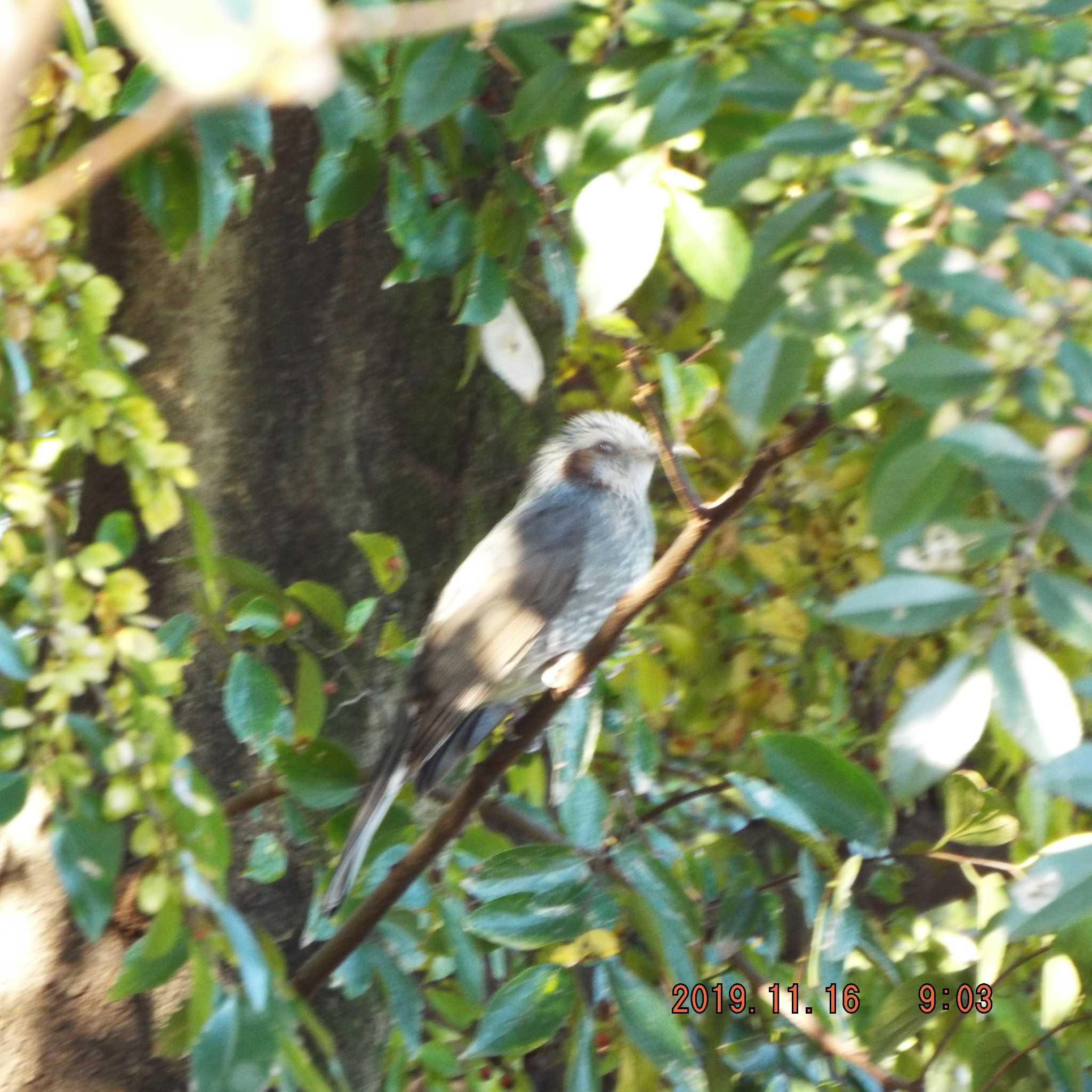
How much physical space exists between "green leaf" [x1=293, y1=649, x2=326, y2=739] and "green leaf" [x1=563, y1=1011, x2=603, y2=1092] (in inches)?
19.3

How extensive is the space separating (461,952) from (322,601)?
549 mm

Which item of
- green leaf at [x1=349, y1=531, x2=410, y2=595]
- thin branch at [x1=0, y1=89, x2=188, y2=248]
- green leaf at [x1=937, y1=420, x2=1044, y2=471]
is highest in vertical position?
thin branch at [x1=0, y1=89, x2=188, y2=248]

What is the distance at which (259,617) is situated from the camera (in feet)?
5.35

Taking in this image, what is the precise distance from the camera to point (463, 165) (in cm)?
176

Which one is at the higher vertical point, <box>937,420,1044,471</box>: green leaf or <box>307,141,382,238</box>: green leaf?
<box>307,141,382,238</box>: green leaf

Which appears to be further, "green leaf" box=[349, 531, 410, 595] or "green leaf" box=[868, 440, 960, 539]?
"green leaf" box=[349, 531, 410, 595]

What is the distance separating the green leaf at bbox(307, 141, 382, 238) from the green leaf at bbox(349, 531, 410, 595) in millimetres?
399

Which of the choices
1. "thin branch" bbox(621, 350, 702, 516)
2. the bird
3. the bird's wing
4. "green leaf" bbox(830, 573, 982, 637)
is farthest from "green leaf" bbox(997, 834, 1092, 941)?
the bird's wing

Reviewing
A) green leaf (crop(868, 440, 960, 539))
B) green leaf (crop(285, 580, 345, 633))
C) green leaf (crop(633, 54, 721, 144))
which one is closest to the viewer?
green leaf (crop(868, 440, 960, 539))

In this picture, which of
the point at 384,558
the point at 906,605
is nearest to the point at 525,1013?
the point at 384,558

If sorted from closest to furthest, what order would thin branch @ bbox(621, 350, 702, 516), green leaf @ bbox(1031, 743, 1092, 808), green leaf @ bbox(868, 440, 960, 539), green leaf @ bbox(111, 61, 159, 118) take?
green leaf @ bbox(1031, 743, 1092, 808) → green leaf @ bbox(868, 440, 960, 539) → green leaf @ bbox(111, 61, 159, 118) → thin branch @ bbox(621, 350, 702, 516)

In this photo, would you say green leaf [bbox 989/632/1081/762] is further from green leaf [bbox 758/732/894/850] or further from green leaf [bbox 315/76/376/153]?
green leaf [bbox 315/76/376/153]

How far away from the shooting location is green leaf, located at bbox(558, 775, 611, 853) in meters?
1.77
